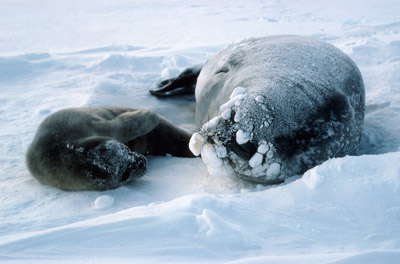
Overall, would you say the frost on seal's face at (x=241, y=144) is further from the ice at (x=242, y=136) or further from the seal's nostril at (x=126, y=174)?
the seal's nostril at (x=126, y=174)

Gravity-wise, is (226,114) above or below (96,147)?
above

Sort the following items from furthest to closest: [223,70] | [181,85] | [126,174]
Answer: [181,85], [223,70], [126,174]

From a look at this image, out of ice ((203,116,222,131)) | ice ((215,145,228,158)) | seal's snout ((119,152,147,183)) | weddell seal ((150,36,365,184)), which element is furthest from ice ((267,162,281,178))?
seal's snout ((119,152,147,183))

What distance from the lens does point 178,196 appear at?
6.59 ft

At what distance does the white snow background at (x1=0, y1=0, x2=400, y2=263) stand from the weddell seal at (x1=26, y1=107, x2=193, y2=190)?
9 cm

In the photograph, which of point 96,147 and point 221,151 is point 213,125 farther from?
point 96,147

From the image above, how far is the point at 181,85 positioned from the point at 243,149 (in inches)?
92.8

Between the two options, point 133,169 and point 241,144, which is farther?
point 133,169

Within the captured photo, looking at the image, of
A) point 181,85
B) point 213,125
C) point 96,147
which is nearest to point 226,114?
point 213,125

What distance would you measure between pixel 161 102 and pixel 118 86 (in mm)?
664

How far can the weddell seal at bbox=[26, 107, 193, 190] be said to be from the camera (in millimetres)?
2270

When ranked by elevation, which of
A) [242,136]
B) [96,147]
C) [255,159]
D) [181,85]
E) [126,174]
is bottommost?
[181,85]

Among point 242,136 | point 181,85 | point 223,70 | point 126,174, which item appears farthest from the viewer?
point 181,85

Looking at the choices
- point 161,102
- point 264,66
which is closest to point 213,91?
point 264,66
